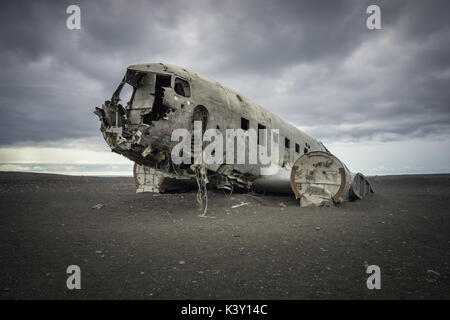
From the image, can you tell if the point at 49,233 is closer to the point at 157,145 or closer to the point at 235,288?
the point at 157,145

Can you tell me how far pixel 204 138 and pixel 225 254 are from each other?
4721 mm

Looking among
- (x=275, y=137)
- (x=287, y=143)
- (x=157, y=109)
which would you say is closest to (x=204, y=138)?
(x=157, y=109)

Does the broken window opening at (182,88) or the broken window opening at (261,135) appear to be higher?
the broken window opening at (182,88)

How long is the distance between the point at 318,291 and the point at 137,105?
7.17 m

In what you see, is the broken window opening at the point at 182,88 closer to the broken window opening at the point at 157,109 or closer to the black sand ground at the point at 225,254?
the broken window opening at the point at 157,109

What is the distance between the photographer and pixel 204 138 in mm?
8570

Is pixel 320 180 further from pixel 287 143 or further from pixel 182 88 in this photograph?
pixel 182 88

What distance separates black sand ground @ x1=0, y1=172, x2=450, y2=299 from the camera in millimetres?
3254

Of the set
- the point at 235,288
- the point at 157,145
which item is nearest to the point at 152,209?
the point at 157,145

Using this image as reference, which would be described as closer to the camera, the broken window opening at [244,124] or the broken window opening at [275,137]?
the broken window opening at [244,124]

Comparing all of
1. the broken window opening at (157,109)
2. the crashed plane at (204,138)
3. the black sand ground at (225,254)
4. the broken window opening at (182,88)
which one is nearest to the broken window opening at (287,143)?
the crashed plane at (204,138)

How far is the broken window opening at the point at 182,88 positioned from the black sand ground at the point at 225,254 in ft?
13.4

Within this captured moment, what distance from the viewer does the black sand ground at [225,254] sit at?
10.7ft

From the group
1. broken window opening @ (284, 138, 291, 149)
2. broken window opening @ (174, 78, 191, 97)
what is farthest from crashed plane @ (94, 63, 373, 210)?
broken window opening @ (284, 138, 291, 149)
